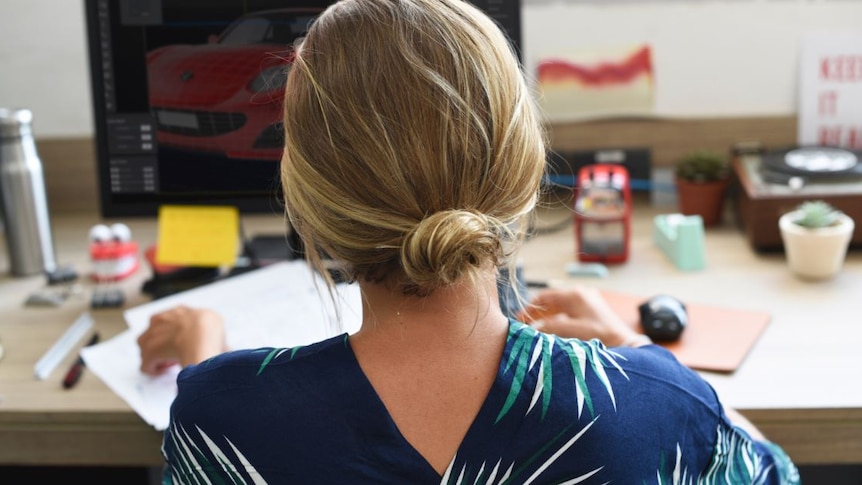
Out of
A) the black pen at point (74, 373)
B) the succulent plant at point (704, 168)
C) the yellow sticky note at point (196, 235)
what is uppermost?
the succulent plant at point (704, 168)

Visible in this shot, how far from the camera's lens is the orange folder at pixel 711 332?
1.21 meters

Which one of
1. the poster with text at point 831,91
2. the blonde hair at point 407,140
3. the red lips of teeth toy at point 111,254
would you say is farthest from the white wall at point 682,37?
the blonde hair at point 407,140

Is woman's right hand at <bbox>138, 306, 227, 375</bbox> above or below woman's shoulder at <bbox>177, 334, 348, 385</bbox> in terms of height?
below

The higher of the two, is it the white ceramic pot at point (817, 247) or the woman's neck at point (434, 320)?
the woman's neck at point (434, 320)

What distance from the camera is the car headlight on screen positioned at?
128 centimetres

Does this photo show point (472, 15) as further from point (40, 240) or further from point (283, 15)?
point (40, 240)

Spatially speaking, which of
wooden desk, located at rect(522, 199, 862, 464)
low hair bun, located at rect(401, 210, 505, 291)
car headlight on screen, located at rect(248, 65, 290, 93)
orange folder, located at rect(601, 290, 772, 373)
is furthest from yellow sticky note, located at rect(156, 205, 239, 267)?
low hair bun, located at rect(401, 210, 505, 291)

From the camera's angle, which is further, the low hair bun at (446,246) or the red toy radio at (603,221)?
the red toy radio at (603,221)

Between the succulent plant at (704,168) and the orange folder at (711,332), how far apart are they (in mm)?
358

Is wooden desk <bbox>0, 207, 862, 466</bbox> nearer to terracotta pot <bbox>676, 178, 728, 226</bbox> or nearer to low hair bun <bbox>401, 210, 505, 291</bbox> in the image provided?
terracotta pot <bbox>676, 178, 728, 226</bbox>

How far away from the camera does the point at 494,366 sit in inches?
33.5

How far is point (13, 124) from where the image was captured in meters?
1.53

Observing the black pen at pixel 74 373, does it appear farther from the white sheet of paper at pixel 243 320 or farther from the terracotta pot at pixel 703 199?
the terracotta pot at pixel 703 199

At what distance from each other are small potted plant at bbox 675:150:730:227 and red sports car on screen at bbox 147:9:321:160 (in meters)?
0.67
